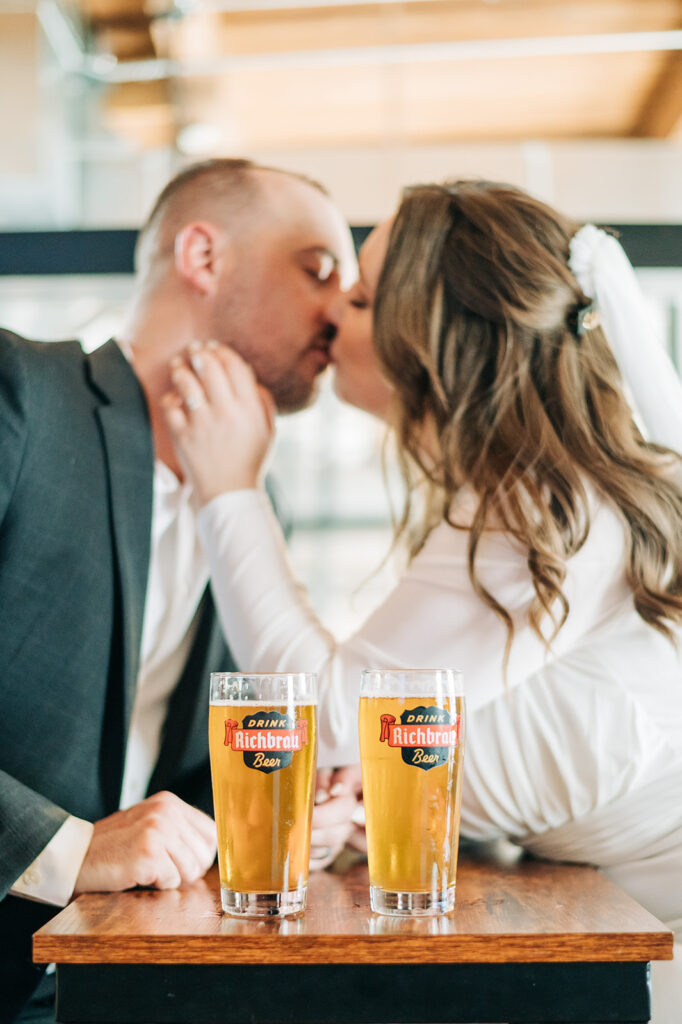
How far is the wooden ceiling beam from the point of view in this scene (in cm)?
396

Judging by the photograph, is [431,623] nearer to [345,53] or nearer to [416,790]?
[416,790]

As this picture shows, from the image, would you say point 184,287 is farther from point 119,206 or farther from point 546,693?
point 119,206

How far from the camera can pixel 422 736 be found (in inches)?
31.3

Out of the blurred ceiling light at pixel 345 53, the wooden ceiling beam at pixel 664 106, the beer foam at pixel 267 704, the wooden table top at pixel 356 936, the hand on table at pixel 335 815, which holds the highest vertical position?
the blurred ceiling light at pixel 345 53

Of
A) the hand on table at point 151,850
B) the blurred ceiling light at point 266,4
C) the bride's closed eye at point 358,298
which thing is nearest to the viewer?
the hand on table at point 151,850

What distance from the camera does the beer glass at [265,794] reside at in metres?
0.80

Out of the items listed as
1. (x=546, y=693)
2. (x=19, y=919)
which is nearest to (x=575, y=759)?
(x=546, y=693)

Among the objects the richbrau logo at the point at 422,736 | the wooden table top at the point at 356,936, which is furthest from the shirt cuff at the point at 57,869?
the richbrau logo at the point at 422,736

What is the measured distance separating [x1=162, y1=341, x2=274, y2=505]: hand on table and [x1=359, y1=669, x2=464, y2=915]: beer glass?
0.63 meters

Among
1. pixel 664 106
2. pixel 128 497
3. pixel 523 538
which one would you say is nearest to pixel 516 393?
pixel 523 538

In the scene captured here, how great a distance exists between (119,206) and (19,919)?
310 centimetres

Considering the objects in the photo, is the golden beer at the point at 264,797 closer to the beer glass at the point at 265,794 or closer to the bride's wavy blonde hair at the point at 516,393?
the beer glass at the point at 265,794

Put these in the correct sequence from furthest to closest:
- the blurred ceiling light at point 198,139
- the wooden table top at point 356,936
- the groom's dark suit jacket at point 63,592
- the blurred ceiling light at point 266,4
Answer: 1. the blurred ceiling light at point 198,139
2. the blurred ceiling light at point 266,4
3. the groom's dark suit jacket at point 63,592
4. the wooden table top at point 356,936

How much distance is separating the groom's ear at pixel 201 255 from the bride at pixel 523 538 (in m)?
0.44
